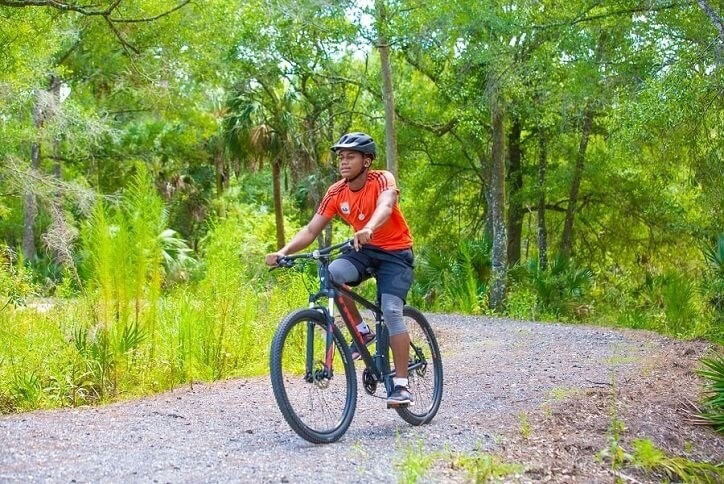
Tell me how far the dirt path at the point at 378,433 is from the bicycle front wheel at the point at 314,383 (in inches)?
5.8

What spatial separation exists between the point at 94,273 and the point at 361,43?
1383 centimetres

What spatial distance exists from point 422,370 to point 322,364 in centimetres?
119

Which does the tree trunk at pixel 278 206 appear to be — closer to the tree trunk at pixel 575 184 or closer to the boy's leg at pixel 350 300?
the tree trunk at pixel 575 184

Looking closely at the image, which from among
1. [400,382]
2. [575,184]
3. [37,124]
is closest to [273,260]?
[400,382]

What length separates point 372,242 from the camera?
19.6 ft

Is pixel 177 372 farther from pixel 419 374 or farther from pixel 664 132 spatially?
pixel 664 132

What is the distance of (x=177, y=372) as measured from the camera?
8.90 metres

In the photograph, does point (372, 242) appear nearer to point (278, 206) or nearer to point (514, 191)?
point (514, 191)

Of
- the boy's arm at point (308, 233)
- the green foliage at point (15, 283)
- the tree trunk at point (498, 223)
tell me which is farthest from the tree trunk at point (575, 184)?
the boy's arm at point (308, 233)

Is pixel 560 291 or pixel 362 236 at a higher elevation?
pixel 362 236

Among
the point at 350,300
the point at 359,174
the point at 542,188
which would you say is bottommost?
the point at 350,300

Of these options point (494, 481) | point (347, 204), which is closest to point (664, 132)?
point (347, 204)

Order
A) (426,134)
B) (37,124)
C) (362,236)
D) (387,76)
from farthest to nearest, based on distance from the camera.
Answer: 1. (426,134)
2. (37,124)
3. (387,76)
4. (362,236)

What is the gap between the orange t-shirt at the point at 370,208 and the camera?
19.5 ft
